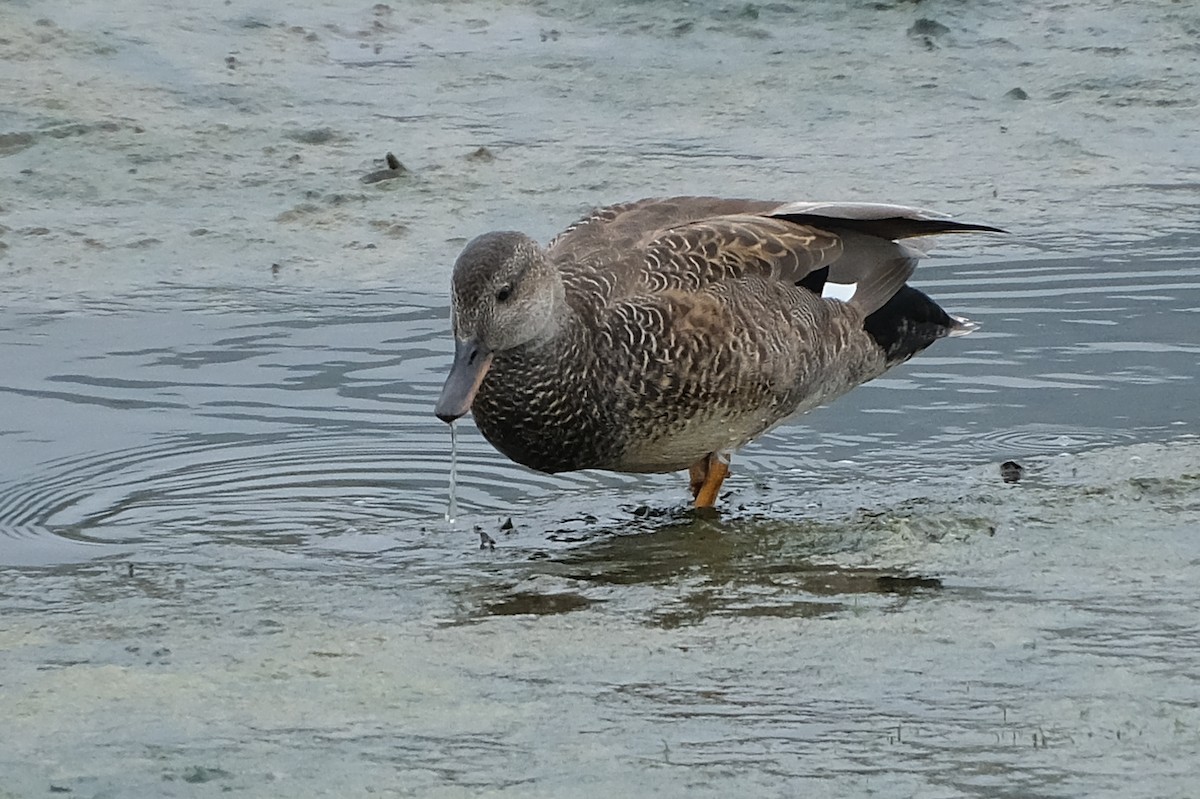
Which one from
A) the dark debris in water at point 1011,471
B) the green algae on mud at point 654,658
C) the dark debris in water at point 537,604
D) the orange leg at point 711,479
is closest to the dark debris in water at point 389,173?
Answer: the orange leg at point 711,479

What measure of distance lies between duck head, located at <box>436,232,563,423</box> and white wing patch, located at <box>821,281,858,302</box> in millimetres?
1050

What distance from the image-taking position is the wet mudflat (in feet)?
12.9

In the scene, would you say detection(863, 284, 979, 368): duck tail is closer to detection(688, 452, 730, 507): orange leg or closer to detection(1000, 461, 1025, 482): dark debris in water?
detection(1000, 461, 1025, 482): dark debris in water

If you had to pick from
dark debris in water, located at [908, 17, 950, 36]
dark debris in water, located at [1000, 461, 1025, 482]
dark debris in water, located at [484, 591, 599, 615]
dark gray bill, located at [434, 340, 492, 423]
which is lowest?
dark debris in water, located at [484, 591, 599, 615]

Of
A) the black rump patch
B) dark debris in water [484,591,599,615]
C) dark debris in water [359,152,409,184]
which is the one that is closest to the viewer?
dark debris in water [484,591,599,615]

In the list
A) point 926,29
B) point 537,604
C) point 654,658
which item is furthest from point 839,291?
point 926,29

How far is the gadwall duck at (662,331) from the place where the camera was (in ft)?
18.1

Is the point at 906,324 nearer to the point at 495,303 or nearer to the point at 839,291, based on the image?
the point at 839,291

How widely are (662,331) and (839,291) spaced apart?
890 mm

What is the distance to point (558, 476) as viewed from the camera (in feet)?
20.9

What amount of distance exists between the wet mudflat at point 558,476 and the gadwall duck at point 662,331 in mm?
281

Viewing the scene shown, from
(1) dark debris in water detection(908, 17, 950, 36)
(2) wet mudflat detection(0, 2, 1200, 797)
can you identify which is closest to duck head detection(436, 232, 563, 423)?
(2) wet mudflat detection(0, 2, 1200, 797)

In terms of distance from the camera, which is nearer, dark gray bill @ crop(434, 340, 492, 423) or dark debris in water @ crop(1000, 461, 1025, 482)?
dark gray bill @ crop(434, 340, 492, 423)

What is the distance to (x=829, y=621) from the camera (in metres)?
4.62
